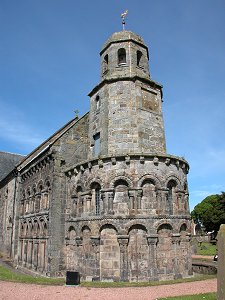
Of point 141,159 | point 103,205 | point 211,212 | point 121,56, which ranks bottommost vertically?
point 103,205

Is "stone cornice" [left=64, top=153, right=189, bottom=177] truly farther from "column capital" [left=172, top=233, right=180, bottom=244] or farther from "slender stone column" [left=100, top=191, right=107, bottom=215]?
"column capital" [left=172, top=233, right=180, bottom=244]

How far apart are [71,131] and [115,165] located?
19.7ft

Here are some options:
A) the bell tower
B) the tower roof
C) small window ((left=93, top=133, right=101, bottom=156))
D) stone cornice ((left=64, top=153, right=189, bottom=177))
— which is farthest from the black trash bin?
the tower roof

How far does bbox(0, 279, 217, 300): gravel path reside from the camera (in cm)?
1121

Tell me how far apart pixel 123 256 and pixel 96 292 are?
9.97 ft

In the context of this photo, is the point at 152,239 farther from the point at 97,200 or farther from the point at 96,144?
the point at 96,144

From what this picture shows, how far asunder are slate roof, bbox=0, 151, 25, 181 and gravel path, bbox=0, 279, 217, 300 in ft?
87.7

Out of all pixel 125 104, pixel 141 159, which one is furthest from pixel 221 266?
pixel 125 104

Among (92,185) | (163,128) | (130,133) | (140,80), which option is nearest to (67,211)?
(92,185)

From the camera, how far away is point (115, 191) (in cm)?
1600

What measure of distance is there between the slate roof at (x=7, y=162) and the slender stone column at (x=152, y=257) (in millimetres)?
28354

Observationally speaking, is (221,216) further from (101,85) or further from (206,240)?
(101,85)

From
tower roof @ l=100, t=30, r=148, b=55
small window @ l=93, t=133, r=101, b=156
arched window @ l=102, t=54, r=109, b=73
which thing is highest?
tower roof @ l=100, t=30, r=148, b=55

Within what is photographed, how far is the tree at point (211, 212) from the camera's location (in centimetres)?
5228
